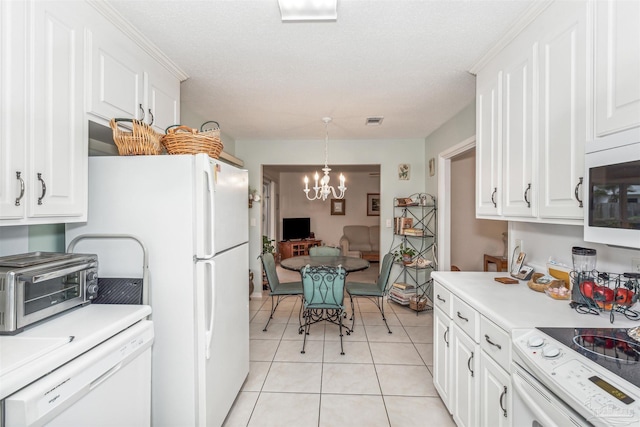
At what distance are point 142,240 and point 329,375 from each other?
1.84 m

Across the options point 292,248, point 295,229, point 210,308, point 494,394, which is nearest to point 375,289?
point 494,394

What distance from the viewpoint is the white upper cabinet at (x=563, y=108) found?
4.17 ft

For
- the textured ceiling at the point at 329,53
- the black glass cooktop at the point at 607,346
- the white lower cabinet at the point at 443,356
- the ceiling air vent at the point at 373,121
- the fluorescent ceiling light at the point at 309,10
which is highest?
the ceiling air vent at the point at 373,121

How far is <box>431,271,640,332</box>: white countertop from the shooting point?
1238 mm

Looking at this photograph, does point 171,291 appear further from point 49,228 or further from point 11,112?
point 11,112

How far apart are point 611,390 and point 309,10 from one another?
1.90m

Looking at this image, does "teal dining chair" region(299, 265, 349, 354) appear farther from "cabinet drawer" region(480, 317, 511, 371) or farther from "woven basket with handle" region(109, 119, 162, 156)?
"woven basket with handle" region(109, 119, 162, 156)

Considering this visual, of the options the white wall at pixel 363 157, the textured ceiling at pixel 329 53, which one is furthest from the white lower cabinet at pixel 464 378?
the white wall at pixel 363 157

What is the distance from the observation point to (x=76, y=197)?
1.43 meters

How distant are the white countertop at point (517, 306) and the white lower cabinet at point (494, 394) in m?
0.22

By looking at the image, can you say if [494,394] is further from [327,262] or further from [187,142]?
[327,262]

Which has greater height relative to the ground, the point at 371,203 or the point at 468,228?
the point at 371,203

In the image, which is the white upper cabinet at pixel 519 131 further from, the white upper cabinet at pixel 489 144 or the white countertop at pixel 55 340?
the white countertop at pixel 55 340

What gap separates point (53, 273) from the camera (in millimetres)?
1182
